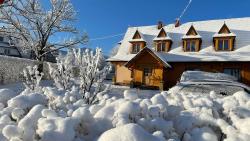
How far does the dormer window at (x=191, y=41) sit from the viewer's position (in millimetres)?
28875

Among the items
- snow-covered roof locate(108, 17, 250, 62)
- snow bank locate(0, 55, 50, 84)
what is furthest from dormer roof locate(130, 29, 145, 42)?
snow bank locate(0, 55, 50, 84)

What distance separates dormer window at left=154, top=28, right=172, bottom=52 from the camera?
2994 cm


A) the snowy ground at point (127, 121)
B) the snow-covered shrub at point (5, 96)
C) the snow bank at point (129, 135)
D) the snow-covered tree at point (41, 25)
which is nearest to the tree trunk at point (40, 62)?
the snow-covered tree at point (41, 25)

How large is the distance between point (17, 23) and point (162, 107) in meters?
27.8

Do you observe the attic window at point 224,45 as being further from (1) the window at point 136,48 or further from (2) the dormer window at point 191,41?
(1) the window at point 136,48

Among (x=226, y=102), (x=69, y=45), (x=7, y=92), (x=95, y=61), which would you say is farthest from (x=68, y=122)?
(x=69, y=45)

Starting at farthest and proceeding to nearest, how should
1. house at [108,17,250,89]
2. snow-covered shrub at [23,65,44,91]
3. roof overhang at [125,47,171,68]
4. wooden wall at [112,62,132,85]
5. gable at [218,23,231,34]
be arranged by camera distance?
wooden wall at [112,62,132,85] < gable at [218,23,231,34] < roof overhang at [125,47,171,68] < house at [108,17,250,89] < snow-covered shrub at [23,65,44,91]

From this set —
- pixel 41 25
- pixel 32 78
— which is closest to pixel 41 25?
pixel 41 25

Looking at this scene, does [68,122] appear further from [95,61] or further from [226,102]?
[95,61]

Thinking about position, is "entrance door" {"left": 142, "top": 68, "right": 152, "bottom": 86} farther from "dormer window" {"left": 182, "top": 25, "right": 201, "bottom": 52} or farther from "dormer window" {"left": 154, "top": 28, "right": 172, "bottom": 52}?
"dormer window" {"left": 182, "top": 25, "right": 201, "bottom": 52}

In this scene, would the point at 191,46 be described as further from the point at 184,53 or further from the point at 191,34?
the point at 191,34

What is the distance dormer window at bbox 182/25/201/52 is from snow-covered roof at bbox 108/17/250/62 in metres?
0.31

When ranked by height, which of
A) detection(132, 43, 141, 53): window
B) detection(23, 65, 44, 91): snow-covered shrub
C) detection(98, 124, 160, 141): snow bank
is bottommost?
detection(23, 65, 44, 91): snow-covered shrub

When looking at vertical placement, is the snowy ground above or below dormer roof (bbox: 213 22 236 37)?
below
